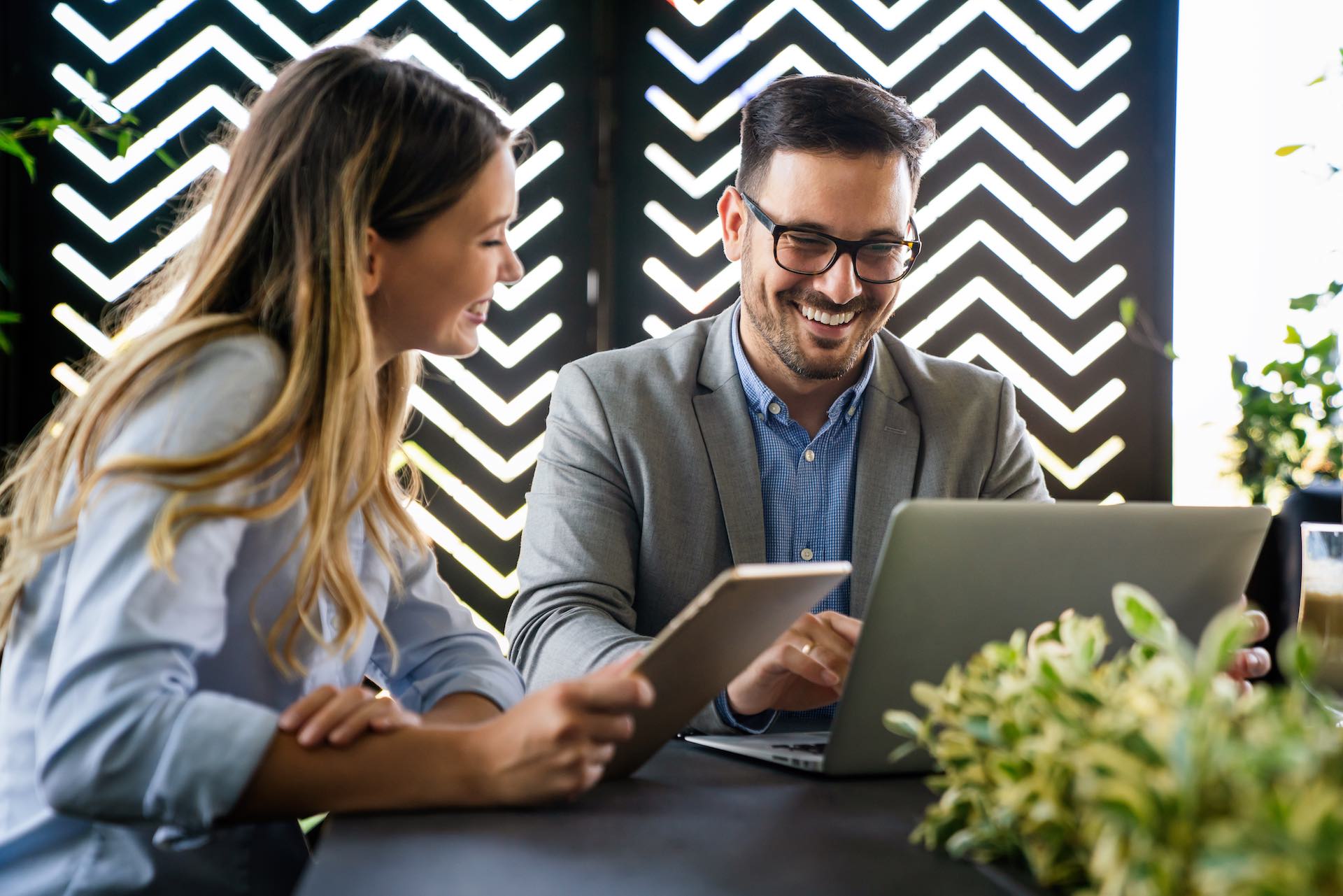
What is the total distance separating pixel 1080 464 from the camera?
242cm

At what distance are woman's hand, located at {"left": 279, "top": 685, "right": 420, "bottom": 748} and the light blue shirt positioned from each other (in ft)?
0.07

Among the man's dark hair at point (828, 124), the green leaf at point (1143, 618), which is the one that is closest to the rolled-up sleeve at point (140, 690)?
the green leaf at point (1143, 618)

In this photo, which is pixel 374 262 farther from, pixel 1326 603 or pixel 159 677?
pixel 1326 603

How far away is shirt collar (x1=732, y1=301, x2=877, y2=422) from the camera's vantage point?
5.95 ft

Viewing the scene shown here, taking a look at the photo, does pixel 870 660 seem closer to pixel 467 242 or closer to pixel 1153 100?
pixel 467 242

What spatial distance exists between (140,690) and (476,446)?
1412mm

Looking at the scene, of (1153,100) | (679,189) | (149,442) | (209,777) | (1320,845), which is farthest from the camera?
(1153,100)

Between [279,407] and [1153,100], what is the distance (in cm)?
211

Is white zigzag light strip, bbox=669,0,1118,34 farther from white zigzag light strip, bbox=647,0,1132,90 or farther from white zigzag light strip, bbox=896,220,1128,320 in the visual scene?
white zigzag light strip, bbox=896,220,1128,320

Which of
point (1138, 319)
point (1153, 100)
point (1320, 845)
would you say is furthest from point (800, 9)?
point (1320, 845)

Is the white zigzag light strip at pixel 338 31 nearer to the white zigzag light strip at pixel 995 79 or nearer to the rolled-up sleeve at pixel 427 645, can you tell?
the white zigzag light strip at pixel 995 79

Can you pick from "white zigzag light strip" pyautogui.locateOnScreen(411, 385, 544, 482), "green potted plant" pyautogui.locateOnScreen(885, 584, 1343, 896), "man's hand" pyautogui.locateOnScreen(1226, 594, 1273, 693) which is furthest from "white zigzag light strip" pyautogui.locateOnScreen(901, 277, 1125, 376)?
"green potted plant" pyautogui.locateOnScreen(885, 584, 1343, 896)

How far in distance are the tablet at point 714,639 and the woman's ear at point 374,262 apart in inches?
19.8

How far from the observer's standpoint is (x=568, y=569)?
5.11ft
